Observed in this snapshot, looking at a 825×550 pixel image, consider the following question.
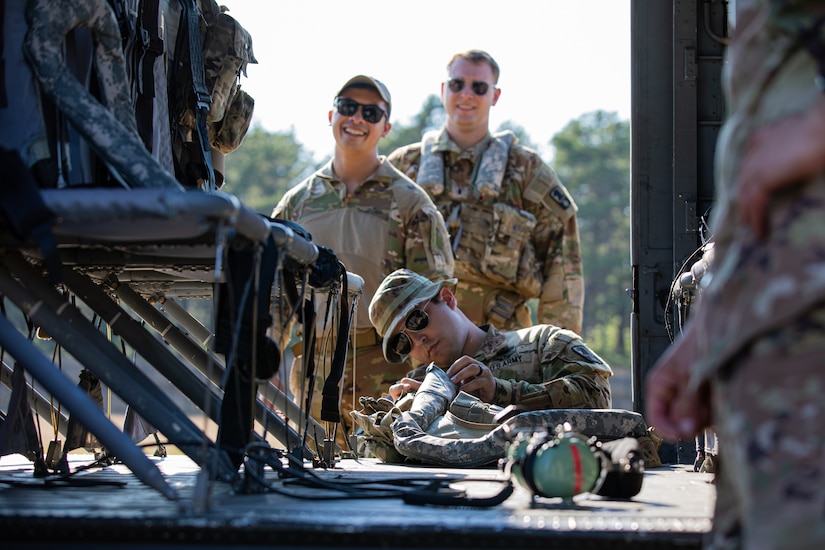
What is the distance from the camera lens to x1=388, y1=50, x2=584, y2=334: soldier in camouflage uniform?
8.26 m

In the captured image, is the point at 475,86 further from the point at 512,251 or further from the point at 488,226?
the point at 512,251

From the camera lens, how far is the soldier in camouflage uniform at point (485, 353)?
18.0ft

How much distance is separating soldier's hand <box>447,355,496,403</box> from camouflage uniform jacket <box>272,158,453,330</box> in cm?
159

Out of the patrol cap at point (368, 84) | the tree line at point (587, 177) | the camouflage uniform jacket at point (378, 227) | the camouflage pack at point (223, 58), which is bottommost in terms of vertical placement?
the camouflage uniform jacket at point (378, 227)

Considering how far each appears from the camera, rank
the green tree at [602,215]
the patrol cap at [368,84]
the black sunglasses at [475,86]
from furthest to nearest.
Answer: the green tree at [602,215] < the black sunglasses at [475,86] < the patrol cap at [368,84]

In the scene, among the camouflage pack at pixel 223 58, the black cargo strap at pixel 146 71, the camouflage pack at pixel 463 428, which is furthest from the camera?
the camouflage pack at pixel 223 58

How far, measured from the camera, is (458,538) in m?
2.64

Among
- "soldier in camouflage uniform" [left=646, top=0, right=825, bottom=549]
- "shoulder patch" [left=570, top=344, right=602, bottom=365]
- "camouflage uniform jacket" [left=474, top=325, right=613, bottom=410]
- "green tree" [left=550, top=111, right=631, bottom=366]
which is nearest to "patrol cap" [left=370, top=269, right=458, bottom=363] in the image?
"camouflage uniform jacket" [left=474, top=325, right=613, bottom=410]

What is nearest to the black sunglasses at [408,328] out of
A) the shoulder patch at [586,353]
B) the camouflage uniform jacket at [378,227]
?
the shoulder patch at [586,353]

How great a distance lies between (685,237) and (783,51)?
4.20m

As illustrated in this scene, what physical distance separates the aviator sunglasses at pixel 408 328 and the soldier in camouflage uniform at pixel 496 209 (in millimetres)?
2168

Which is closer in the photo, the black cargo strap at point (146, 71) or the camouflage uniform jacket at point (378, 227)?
the black cargo strap at point (146, 71)

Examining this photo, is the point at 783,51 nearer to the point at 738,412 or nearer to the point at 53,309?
the point at 738,412

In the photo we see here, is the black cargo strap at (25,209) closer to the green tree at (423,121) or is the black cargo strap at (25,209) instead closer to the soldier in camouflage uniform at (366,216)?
the soldier in camouflage uniform at (366,216)
